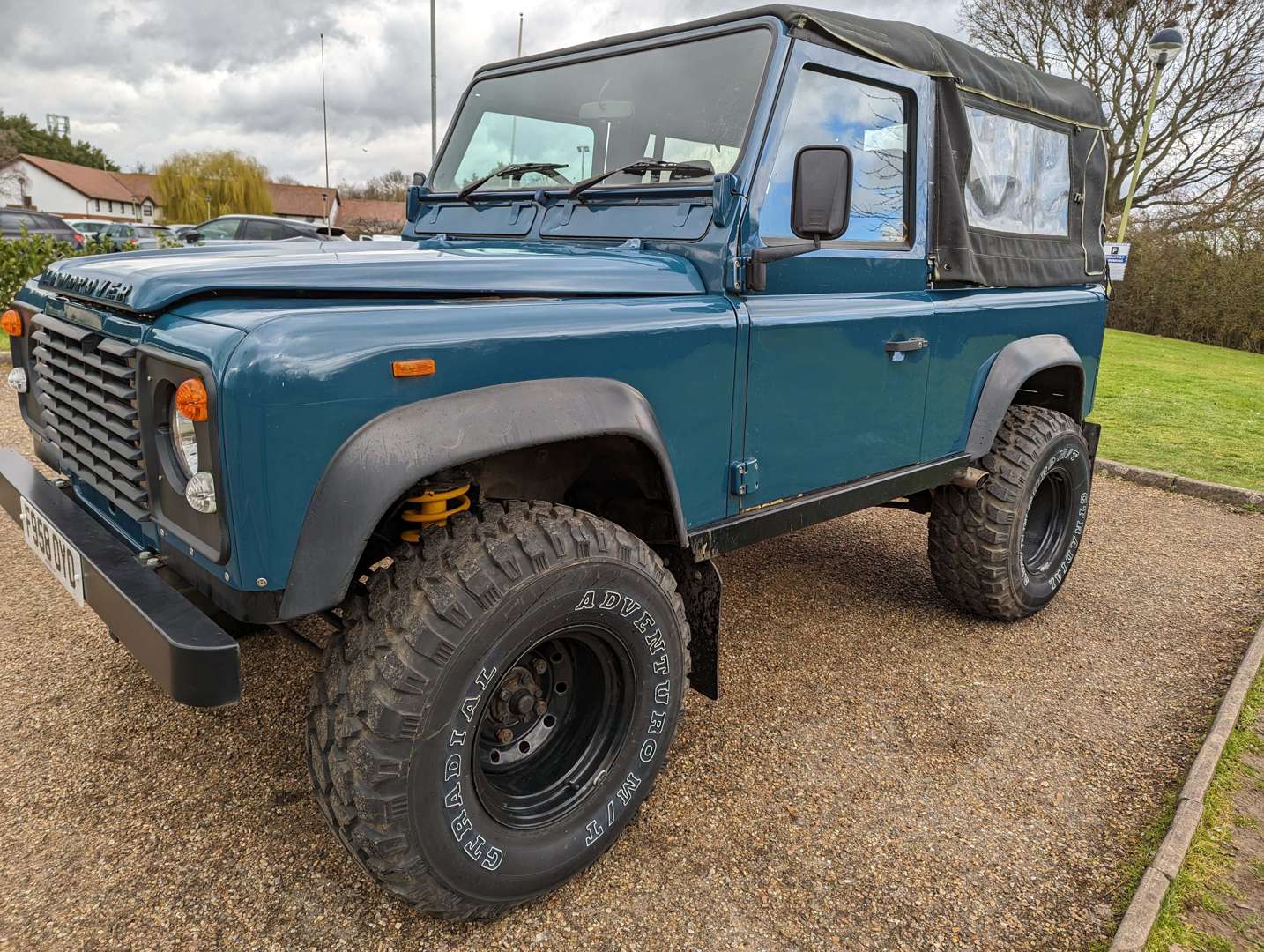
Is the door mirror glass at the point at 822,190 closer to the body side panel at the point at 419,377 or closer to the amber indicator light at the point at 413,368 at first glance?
the body side panel at the point at 419,377

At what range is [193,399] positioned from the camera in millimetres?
1651

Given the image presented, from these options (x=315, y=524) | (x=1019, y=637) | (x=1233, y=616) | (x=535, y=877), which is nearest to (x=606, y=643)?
(x=535, y=877)

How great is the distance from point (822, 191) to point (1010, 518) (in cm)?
197

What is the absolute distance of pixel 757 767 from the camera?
9.19 ft

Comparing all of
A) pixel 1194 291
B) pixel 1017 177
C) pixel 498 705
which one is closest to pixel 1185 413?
pixel 1017 177

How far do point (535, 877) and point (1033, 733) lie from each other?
1.94 m

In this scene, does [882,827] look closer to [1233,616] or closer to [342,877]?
[342,877]

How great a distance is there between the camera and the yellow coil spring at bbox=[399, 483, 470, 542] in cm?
197

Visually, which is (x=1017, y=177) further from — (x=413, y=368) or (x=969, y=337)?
(x=413, y=368)

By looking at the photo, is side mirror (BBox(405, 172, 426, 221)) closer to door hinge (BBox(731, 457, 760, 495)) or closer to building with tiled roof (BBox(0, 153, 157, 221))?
door hinge (BBox(731, 457, 760, 495))

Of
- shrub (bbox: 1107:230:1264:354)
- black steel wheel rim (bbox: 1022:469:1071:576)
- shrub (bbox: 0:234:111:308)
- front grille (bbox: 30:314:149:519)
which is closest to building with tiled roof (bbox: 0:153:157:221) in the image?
shrub (bbox: 0:234:111:308)

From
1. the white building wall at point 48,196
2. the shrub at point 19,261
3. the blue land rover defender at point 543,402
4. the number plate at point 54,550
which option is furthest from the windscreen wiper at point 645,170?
the white building wall at point 48,196

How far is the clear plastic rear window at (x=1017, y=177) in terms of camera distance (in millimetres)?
3346

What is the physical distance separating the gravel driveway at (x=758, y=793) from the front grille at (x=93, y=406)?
3.13 feet
